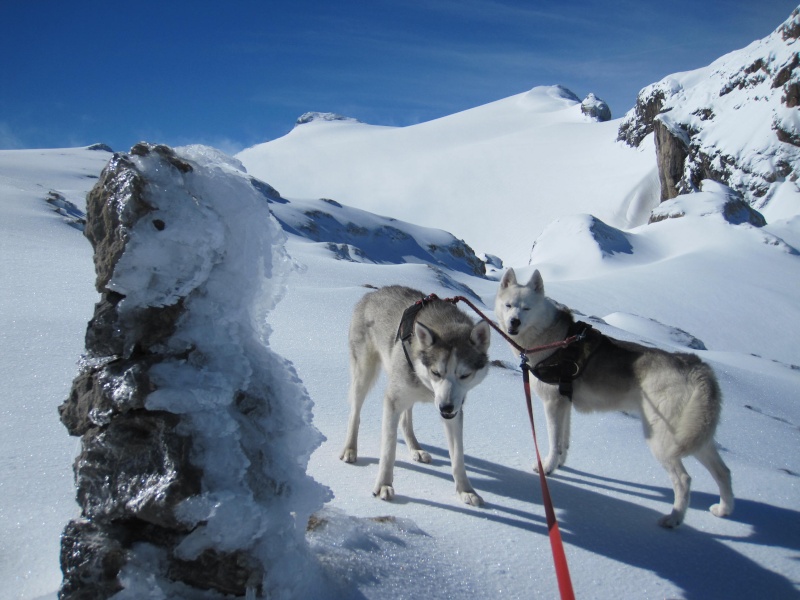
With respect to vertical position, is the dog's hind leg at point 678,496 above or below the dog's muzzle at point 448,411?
below

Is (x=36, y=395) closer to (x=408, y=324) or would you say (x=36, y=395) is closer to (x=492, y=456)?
(x=408, y=324)

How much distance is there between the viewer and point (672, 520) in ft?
10.7

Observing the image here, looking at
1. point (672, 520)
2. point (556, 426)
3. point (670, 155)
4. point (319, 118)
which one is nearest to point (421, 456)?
point (556, 426)

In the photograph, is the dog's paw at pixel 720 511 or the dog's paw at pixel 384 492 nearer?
the dog's paw at pixel 384 492

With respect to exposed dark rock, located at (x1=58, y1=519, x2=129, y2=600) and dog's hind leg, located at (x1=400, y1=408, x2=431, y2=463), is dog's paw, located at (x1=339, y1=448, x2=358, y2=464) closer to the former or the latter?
dog's hind leg, located at (x1=400, y1=408, x2=431, y2=463)

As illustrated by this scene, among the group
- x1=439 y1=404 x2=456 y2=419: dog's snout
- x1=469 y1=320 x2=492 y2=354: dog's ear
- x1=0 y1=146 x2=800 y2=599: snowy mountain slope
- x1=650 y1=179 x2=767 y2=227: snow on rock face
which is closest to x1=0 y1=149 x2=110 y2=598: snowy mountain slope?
x1=0 y1=146 x2=800 y2=599: snowy mountain slope

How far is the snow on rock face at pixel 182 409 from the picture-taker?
182 cm

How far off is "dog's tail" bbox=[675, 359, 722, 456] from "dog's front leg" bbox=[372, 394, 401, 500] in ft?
5.55

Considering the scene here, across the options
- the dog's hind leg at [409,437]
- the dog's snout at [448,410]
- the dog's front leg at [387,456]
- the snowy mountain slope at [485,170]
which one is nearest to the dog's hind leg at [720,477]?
the dog's snout at [448,410]

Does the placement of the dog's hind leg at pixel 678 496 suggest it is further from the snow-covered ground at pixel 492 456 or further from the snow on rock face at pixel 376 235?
the snow on rock face at pixel 376 235

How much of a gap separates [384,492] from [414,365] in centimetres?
76

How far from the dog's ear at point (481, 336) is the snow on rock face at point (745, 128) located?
103 feet

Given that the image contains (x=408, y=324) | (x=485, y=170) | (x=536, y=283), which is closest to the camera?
(x=408, y=324)

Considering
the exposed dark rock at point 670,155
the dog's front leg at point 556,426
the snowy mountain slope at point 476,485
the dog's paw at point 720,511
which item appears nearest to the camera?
the snowy mountain slope at point 476,485
